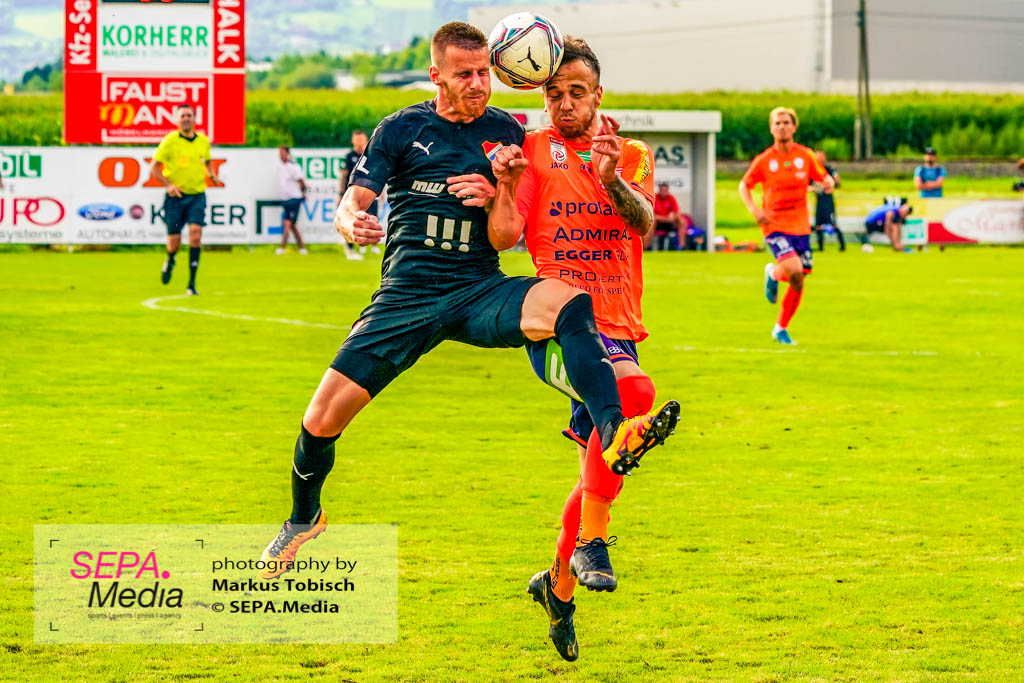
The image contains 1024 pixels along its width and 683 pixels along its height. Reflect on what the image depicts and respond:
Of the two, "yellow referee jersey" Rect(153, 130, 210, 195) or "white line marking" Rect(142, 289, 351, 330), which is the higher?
"yellow referee jersey" Rect(153, 130, 210, 195)

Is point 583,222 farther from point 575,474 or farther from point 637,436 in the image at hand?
point 575,474

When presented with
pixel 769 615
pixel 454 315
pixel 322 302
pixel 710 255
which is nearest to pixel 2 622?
pixel 454 315

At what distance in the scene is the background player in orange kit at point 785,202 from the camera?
1510 cm

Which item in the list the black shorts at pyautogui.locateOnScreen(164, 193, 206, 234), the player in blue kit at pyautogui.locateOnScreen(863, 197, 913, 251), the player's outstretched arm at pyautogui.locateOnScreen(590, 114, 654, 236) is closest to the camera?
the player's outstretched arm at pyautogui.locateOnScreen(590, 114, 654, 236)

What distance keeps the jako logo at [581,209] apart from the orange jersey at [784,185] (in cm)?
961

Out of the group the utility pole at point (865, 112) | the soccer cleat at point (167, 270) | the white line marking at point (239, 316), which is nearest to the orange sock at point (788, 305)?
the white line marking at point (239, 316)

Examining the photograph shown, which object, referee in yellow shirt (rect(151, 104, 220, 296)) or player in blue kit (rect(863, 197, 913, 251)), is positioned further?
player in blue kit (rect(863, 197, 913, 251))

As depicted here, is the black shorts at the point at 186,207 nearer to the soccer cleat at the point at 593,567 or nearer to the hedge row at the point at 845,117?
the soccer cleat at the point at 593,567

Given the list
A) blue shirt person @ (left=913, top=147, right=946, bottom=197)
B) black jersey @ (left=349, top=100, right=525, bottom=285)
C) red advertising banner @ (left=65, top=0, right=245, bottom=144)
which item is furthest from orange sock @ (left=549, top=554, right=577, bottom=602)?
blue shirt person @ (left=913, top=147, right=946, bottom=197)

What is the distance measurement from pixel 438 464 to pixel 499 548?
2.12m

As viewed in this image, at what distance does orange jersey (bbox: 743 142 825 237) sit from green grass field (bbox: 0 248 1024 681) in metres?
1.25

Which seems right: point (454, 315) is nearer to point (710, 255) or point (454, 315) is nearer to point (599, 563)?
point (599, 563)

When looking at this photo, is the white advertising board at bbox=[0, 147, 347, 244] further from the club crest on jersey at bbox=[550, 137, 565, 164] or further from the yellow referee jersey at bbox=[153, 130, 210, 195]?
the club crest on jersey at bbox=[550, 137, 565, 164]

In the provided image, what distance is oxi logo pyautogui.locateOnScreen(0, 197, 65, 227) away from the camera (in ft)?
91.8
